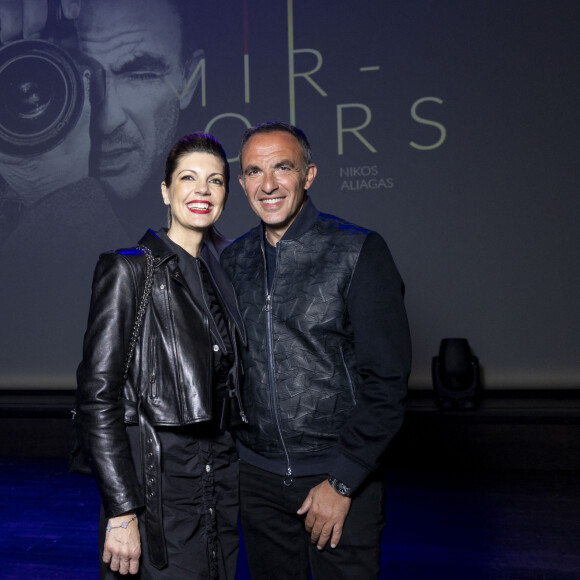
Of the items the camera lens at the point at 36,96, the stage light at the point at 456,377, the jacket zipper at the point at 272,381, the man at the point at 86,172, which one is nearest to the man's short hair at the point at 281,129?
the jacket zipper at the point at 272,381

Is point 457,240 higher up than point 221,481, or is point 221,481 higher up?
point 457,240

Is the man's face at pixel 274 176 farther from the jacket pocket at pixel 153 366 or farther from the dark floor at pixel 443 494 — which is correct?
the dark floor at pixel 443 494

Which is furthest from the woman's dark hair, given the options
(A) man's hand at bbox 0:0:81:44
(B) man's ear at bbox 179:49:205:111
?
(A) man's hand at bbox 0:0:81:44

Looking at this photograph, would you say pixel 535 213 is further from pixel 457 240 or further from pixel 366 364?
pixel 366 364

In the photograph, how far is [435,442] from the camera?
3.95 m

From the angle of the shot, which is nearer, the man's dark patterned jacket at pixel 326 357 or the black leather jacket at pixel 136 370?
the black leather jacket at pixel 136 370

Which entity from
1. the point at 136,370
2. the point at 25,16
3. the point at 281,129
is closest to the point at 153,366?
the point at 136,370

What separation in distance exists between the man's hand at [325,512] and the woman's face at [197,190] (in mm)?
675

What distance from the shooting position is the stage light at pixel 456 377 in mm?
4031

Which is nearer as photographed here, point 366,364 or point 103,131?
point 366,364

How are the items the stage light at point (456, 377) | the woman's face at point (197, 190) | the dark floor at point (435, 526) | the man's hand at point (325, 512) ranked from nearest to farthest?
the man's hand at point (325, 512) → the woman's face at point (197, 190) → the dark floor at point (435, 526) → the stage light at point (456, 377)

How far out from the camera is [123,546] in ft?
4.21

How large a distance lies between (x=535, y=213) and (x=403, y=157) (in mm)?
968

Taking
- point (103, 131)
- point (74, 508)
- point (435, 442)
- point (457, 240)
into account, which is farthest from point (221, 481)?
point (103, 131)
